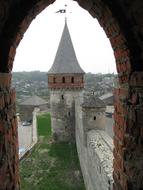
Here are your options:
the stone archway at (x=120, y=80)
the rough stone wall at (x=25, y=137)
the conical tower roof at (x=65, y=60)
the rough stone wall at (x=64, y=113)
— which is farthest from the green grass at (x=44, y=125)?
the stone archway at (x=120, y=80)

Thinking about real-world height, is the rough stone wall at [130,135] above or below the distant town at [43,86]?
above

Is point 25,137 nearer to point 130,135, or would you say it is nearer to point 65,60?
point 65,60

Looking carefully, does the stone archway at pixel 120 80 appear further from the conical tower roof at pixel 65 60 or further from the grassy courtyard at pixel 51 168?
the conical tower roof at pixel 65 60

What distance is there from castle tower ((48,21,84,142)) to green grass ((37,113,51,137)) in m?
3.69

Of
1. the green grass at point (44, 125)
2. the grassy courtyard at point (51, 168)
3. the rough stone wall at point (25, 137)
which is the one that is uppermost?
the grassy courtyard at point (51, 168)

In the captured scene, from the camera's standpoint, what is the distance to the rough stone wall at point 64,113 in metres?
23.3

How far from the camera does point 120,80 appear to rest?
3783mm

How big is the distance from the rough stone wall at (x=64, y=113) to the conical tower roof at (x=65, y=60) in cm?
150

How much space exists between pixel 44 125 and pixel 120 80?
2839 centimetres

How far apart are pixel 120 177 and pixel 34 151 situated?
18.3 metres

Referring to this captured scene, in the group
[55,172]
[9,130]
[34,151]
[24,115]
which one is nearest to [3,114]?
[9,130]

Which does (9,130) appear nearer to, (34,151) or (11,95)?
(11,95)

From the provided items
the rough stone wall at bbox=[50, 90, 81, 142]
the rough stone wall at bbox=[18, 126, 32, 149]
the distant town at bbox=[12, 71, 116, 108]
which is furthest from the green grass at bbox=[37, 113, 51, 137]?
the distant town at bbox=[12, 71, 116, 108]

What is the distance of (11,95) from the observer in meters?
3.73
